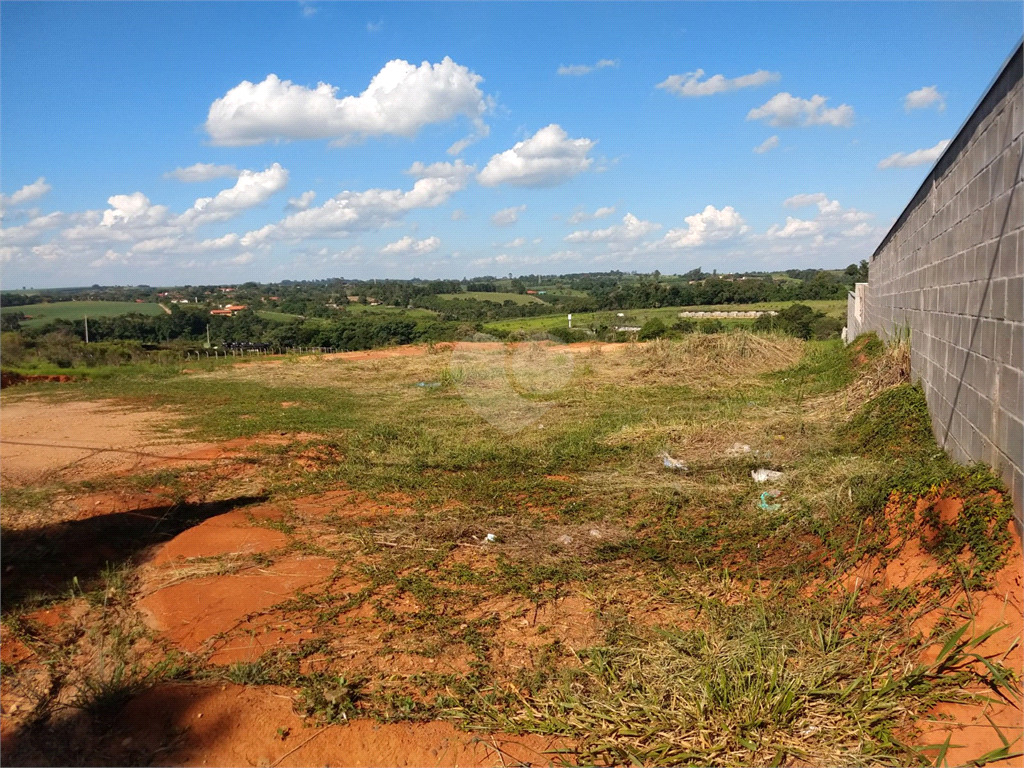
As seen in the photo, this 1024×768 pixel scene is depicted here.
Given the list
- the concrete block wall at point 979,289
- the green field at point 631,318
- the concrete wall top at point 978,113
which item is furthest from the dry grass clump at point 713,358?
the green field at point 631,318

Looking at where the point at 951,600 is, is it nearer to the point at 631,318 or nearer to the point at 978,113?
the point at 978,113

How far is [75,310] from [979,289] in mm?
33511

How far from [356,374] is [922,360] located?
1345 cm

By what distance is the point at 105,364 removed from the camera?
19.7 meters

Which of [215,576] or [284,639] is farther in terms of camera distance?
[215,576]

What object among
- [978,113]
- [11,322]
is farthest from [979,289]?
[11,322]

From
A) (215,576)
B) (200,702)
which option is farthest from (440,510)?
(200,702)

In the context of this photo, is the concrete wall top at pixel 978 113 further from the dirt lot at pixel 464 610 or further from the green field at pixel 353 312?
the green field at pixel 353 312

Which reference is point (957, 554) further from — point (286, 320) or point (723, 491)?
point (286, 320)

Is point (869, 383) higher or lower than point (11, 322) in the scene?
lower

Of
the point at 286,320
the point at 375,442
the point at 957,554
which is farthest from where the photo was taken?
the point at 286,320

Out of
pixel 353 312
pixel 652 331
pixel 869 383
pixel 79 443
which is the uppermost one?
pixel 353 312

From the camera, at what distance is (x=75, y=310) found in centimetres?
2891

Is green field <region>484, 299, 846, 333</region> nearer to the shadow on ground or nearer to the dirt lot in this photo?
the dirt lot
